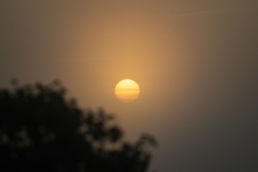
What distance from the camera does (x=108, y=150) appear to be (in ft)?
80.2

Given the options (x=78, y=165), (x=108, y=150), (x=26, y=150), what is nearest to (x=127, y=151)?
(x=108, y=150)

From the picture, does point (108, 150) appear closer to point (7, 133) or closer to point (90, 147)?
point (90, 147)

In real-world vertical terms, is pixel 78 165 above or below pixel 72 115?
below

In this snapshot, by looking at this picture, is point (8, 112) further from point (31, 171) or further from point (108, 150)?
point (108, 150)

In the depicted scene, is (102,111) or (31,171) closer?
(31,171)

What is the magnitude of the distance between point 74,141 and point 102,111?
2.31 m

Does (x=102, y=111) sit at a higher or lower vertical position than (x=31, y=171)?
higher

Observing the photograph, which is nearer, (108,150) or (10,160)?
(10,160)

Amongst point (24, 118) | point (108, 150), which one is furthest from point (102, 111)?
point (24, 118)

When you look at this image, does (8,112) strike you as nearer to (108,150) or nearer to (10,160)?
(10,160)

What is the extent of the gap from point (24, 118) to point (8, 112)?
0.64 m

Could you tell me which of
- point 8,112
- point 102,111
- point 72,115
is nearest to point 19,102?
point 8,112

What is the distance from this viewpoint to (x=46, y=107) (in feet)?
76.0

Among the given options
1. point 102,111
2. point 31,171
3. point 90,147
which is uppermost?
Answer: point 102,111
